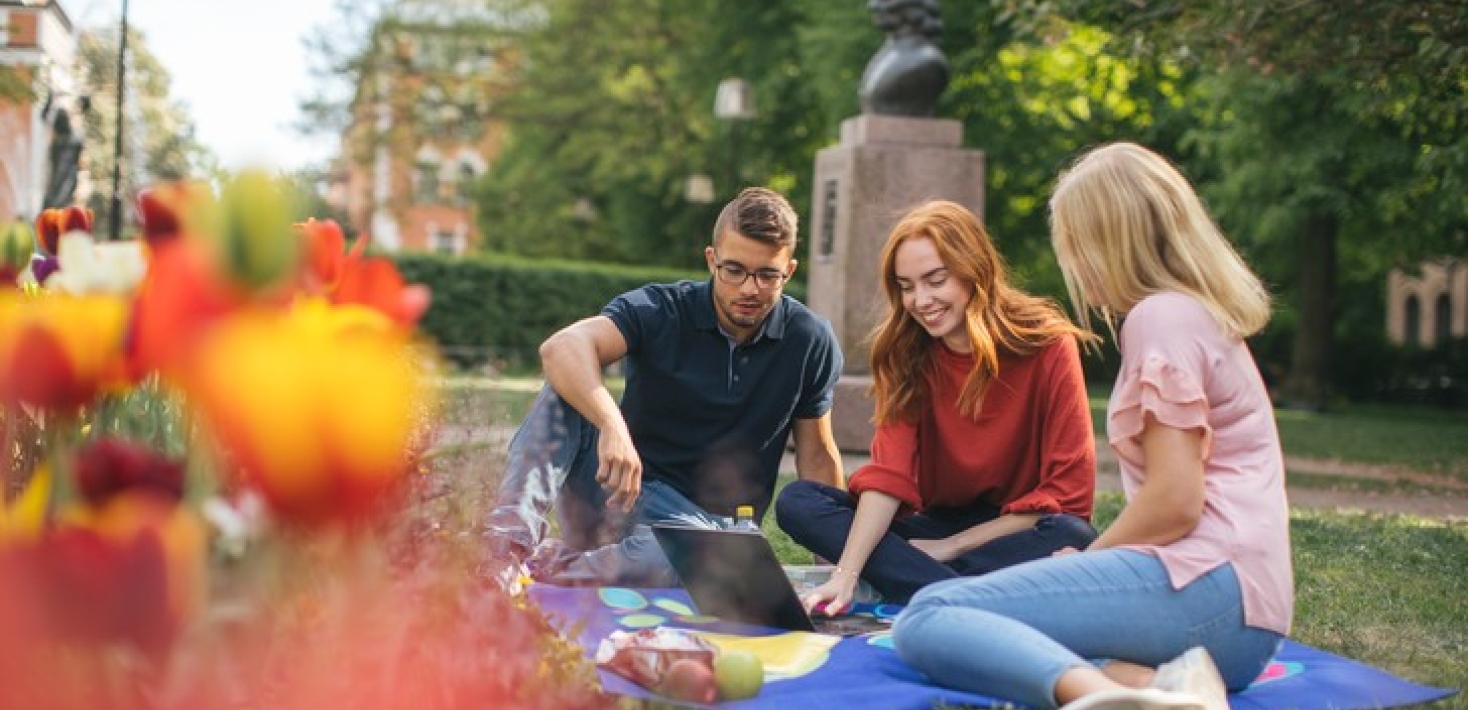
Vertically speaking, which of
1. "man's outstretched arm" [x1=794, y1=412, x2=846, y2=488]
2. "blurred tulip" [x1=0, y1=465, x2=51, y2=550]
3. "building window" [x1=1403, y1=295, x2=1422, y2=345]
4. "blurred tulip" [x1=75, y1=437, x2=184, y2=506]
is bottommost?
"building window" [x1=1403, y1=295, x2=1422, y2=345]

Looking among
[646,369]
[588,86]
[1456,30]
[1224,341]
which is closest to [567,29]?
[588,86]

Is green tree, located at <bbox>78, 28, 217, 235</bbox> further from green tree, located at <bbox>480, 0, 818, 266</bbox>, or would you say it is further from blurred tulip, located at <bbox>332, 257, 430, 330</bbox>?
blurred tulip, located at <bbox>332, 257, 430, 330</bbox>

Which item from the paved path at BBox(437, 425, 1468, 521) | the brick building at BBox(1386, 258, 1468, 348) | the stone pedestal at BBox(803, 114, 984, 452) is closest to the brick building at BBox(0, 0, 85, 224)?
the paved path at BBox(437, 425, 1468, 521)

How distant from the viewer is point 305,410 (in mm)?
975

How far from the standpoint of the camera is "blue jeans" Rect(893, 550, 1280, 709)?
11.0 ft

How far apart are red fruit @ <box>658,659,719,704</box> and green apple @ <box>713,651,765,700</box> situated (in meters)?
0.03

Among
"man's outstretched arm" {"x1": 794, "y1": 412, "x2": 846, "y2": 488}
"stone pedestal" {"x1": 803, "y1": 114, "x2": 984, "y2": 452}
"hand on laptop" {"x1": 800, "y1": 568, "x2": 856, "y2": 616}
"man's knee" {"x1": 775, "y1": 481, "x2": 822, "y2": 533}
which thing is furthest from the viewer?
"stone pedestal" {"x1": 803, "y1": 114, "x2": 984, "y2": 452}

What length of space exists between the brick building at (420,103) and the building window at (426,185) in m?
0.02

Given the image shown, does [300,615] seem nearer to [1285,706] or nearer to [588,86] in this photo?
[1285,706]

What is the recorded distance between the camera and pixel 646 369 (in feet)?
16.7

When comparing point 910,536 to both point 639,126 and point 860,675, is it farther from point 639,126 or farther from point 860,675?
point 639,126

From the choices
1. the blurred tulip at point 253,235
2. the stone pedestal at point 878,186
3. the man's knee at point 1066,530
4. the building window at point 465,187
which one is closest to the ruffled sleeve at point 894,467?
the man's knee at point 1066,530

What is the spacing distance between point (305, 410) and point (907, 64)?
1068cm

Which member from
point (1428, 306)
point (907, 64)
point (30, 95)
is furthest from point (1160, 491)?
point (1428, 306)
